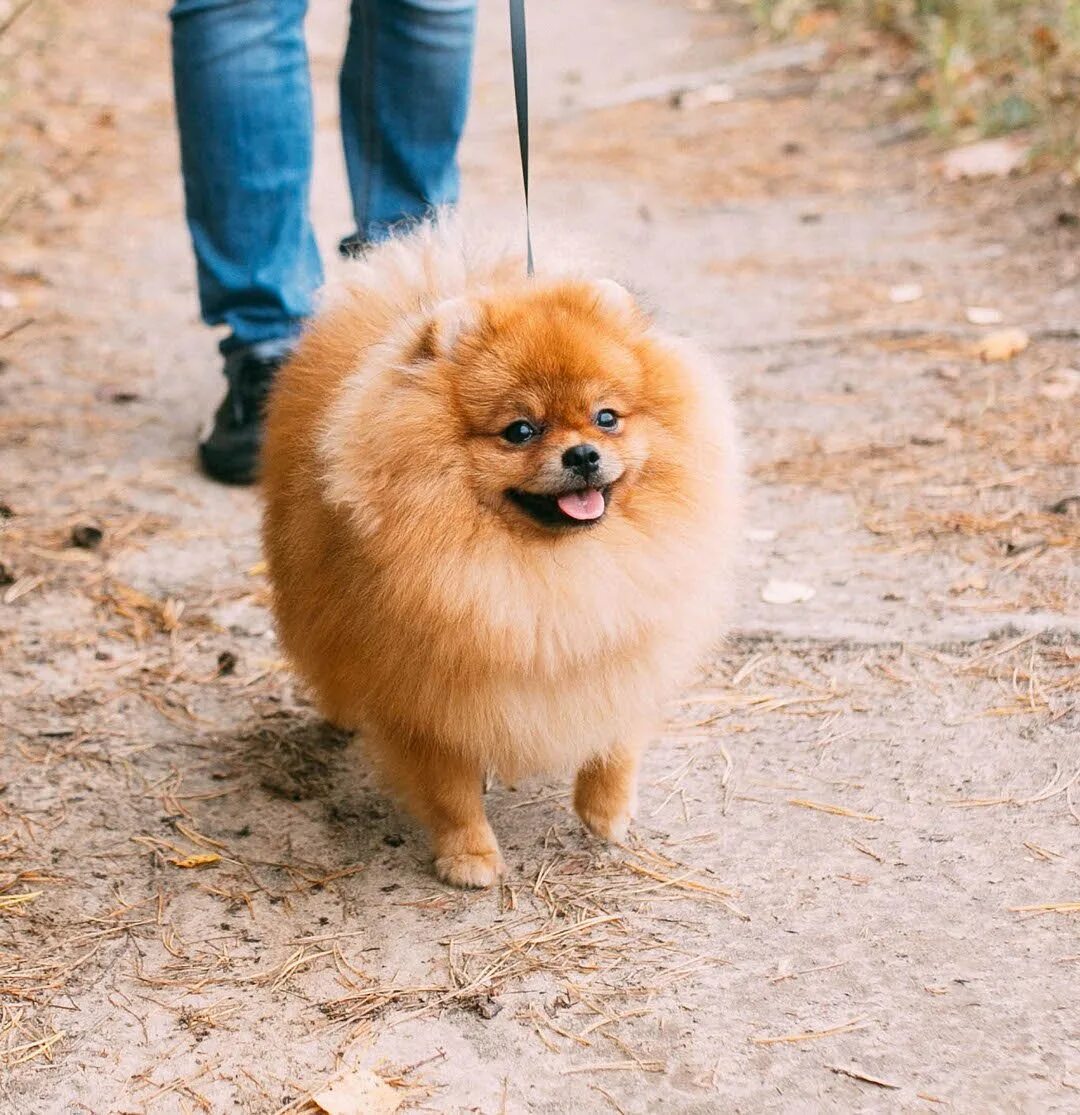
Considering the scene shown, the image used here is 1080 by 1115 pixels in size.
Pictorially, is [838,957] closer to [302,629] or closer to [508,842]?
[508,842]

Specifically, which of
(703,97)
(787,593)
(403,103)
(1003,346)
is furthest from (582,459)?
(703,97)

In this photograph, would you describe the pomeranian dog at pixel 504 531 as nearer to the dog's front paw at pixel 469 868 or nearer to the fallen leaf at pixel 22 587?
the dog's front paw at pixel 469 868

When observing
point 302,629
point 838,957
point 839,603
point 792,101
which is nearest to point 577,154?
point 792,101

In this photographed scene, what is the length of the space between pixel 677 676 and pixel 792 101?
19.2 ft

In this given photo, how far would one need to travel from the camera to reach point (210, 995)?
2088 millimetres

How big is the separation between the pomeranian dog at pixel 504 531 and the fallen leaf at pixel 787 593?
2.52ft

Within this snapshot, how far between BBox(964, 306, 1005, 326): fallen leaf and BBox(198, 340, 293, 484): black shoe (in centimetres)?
227

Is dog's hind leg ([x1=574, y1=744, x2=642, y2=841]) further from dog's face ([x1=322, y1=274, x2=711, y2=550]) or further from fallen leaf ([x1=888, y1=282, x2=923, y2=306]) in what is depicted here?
fallen leaf ([x1=888, y1=282, x2=923, y2=306])

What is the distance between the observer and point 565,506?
6.98 ft

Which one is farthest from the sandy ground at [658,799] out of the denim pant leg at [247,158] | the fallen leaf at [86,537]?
the denim pant leg at [247,158]

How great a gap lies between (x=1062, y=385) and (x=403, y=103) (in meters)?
2.02

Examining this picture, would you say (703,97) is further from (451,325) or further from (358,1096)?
(358,1096)

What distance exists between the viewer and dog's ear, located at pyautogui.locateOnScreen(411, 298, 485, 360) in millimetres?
2168

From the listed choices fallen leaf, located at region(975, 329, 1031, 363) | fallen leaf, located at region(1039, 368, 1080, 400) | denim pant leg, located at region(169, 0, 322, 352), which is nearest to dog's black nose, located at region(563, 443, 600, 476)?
denim pant leg, located at region(169, 0, 322, 352)
